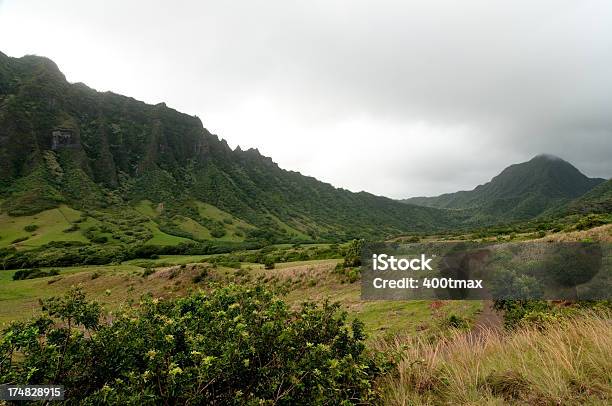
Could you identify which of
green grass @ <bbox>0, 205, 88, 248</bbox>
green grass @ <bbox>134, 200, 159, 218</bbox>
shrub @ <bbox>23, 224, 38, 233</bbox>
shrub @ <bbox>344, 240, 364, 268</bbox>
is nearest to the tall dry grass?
shrub @ <bbox>344, 240, 364, 268</bbox>

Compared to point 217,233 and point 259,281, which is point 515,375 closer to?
point 259,281

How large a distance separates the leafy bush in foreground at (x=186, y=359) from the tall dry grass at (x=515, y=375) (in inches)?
26.6

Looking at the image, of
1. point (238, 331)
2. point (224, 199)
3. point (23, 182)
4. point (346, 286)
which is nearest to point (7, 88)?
point (23, 182)

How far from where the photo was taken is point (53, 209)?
126125 mm

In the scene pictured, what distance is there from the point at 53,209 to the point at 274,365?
151942 millimetres

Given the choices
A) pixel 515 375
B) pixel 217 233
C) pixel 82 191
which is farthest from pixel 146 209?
pixel 515 375

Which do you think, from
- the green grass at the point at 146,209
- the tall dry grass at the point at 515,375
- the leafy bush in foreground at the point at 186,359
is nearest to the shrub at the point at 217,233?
the green grass at the point at 146,209

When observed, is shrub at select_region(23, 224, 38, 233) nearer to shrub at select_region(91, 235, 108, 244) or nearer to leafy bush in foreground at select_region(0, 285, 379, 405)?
shrub at select_region(91, 235, 108, 244)

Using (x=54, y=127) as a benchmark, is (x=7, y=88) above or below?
above

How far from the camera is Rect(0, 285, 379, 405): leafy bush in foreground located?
12.6 feet

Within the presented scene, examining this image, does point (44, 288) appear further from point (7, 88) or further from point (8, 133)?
point (7, 88)

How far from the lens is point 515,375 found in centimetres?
496

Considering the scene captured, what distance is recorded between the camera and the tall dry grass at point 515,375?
4.50 meters

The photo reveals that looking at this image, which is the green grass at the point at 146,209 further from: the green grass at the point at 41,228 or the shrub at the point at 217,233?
the green grass at the point at 41,228
